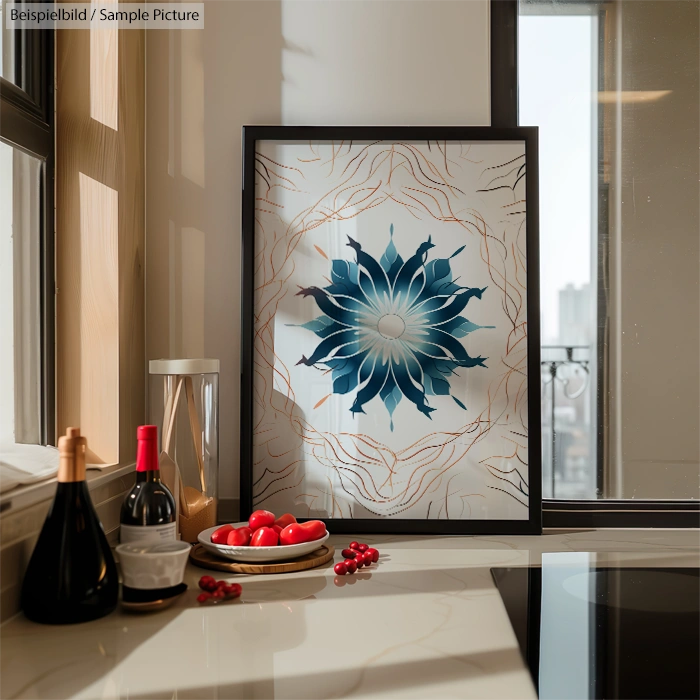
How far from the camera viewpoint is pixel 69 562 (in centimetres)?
93

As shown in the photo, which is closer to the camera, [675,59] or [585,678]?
[585,678]

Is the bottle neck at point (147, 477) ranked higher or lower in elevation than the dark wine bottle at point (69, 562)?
higher

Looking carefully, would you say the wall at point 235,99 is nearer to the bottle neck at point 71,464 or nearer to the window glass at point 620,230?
the window glass at point 620,230

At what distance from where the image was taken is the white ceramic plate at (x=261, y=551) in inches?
45.9

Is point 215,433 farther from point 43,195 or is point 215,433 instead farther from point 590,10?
point 590,10

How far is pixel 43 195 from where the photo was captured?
4.45 feet

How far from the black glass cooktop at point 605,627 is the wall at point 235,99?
713 mm

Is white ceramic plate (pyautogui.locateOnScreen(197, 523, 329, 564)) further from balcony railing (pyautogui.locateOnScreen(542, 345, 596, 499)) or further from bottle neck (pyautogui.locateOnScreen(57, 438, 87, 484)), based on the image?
balcony railing (pyautogui.locateOnScreen(542, 345, 596, 499))

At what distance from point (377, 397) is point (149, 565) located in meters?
0.62

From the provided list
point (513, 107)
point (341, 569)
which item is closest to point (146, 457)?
point (341, 569)

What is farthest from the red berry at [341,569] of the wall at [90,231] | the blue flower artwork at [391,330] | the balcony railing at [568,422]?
the balcony railing at [568,422]

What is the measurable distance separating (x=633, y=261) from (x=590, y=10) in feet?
1.87

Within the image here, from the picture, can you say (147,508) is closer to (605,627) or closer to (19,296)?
(19,296)

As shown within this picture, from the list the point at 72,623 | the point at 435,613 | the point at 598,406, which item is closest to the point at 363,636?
the point at 435,613
